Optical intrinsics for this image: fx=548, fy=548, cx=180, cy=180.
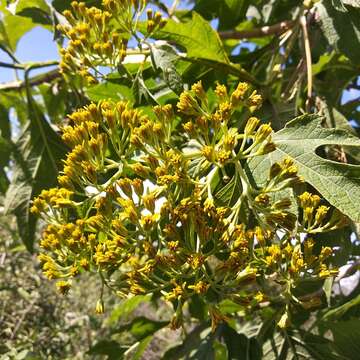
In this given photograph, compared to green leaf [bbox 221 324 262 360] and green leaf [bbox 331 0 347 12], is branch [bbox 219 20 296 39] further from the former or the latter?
green leaf [bbox 221 324 262 360]

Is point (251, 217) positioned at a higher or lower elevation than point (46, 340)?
higher

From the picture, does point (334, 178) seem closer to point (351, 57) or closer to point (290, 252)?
point (290, 252)

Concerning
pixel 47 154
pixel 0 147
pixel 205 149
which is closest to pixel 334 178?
pixel 205 149

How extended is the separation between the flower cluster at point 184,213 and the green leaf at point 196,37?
0.32 meters

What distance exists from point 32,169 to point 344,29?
1335 mm

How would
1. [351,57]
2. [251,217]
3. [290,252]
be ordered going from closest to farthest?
[290,252], [251,217], [351,57]

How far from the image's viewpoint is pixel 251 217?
66.2 inches

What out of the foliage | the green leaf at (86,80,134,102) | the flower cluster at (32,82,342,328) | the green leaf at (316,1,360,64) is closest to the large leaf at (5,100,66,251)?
the foliage

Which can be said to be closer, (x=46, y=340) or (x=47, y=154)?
(x=47, y=154)

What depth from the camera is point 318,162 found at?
139cm

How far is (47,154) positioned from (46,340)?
4.27 feet

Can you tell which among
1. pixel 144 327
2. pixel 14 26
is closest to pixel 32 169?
pixel 14 26

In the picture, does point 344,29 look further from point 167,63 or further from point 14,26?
point 14,26

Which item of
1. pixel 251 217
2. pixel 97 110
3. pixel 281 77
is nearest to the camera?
pixel 97 110
